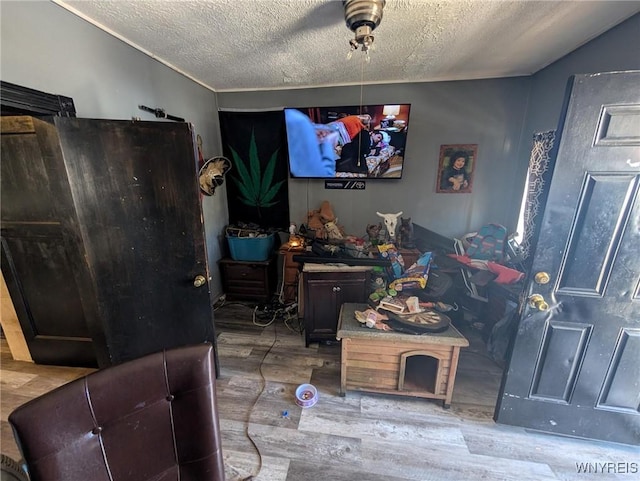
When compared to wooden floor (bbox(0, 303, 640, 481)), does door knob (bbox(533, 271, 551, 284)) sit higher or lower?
higher

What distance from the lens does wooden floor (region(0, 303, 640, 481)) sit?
134 cm

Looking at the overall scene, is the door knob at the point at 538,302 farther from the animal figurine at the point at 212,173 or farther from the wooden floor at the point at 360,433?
A: the animal figurine at the point at 212,173

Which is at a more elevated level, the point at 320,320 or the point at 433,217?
the point at 433,217

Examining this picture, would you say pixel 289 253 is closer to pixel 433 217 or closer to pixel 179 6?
pixel 433 217

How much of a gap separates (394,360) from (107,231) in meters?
2.03

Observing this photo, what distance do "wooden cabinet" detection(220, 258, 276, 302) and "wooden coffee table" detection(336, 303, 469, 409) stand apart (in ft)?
4.67

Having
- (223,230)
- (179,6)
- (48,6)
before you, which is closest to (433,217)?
(223,230)

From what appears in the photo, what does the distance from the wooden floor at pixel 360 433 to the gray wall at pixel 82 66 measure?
2.04 m

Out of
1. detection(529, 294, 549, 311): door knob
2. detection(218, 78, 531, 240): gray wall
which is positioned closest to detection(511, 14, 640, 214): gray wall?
detection(218, 78, 531, 240): gray wall

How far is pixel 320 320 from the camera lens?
2.27m

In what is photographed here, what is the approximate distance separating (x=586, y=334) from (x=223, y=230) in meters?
3.31

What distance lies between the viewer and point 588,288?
1304 mm
